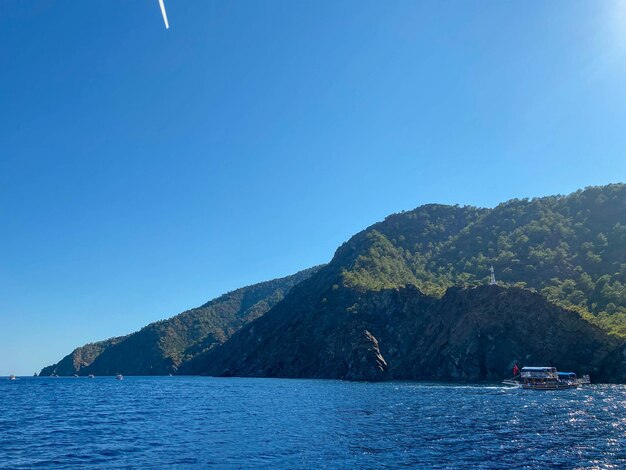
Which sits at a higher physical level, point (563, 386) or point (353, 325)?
point (353, 325)

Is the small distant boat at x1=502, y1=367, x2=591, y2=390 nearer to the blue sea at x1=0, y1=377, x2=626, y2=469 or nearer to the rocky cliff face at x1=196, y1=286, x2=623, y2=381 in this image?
the rocky cliff face at x1=196, y1=286, x2=623, y2=381

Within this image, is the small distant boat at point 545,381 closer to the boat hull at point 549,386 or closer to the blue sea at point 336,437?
the boat hull at point 549,386

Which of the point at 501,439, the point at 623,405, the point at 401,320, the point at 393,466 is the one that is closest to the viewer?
the point at 393,466

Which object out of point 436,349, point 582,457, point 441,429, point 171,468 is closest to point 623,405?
point 441,429

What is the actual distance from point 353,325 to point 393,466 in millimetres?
168546

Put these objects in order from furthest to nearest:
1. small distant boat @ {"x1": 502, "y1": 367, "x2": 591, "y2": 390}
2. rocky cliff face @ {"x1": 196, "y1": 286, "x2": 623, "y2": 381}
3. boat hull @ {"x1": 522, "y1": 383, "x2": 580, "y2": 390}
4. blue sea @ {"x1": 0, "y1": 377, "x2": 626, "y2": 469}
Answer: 1. rocky cliff face @ {"x1": 196, "y1": 286, "x2": 623, "y2": 381}
2. small distant boat @ {"x1": 502, "y1": 367, "x2": 591, "y2": 390}
3. boat hull @ {"x1": 522, "y1": 383, "x2": 580, "y2": 390}
4. blue sea @ {"x1": 0, "y1": 377, "x2": 626, "y2": 469}

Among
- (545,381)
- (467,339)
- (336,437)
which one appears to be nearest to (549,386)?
(545,381)

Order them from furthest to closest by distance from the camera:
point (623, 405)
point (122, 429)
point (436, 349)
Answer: point (436, 349)
point (623, 405)
point (122, 429)

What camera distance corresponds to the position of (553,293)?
165 m

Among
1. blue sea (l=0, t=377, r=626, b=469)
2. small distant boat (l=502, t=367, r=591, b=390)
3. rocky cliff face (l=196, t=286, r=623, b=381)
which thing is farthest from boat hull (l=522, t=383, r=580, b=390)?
blue sea (l=0, t=377, r=626, b=469)

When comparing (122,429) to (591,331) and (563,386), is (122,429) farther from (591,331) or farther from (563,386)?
(591,331)

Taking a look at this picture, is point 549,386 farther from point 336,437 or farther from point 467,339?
point 336,437

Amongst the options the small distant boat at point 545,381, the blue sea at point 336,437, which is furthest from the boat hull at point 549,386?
the blue sea at point 336,437

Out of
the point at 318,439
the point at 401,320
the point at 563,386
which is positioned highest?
the point at 401,320
